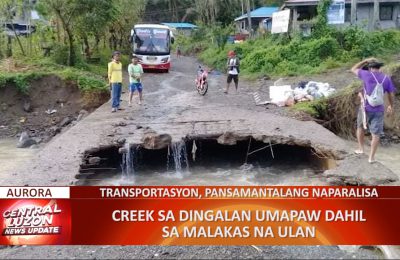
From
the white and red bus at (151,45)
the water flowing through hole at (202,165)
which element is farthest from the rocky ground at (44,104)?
the white and red bus at (151,45)

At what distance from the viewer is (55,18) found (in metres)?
22.9

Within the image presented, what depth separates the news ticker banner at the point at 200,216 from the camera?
4434 mm

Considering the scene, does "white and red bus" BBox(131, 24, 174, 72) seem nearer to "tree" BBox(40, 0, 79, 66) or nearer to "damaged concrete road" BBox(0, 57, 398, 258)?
"tree" BBox(40, 0, 79, 66)

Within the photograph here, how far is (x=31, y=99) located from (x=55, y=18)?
668 cm

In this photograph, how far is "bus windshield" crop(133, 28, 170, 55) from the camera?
26.0 metres

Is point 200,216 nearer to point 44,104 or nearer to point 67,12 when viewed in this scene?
point 44,104

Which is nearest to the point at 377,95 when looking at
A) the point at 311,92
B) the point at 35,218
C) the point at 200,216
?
the point at 200,216

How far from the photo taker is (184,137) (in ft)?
34.1

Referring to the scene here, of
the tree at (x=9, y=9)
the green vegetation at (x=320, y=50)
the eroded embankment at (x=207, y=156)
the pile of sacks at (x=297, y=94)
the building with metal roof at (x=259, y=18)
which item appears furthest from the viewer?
the building with metal roof at (x=259, y=18)

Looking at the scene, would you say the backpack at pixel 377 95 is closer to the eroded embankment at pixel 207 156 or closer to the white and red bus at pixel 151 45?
the eroded embankment at pixel 207 156

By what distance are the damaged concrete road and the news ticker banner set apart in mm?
947

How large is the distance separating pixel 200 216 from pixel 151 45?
886 inches

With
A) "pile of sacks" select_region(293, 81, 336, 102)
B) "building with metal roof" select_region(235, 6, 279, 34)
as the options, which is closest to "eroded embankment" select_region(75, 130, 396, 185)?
"pile of sacks" select_region(293, 81, 336, 102)

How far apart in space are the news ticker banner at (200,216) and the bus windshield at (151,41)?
22.2 meters
